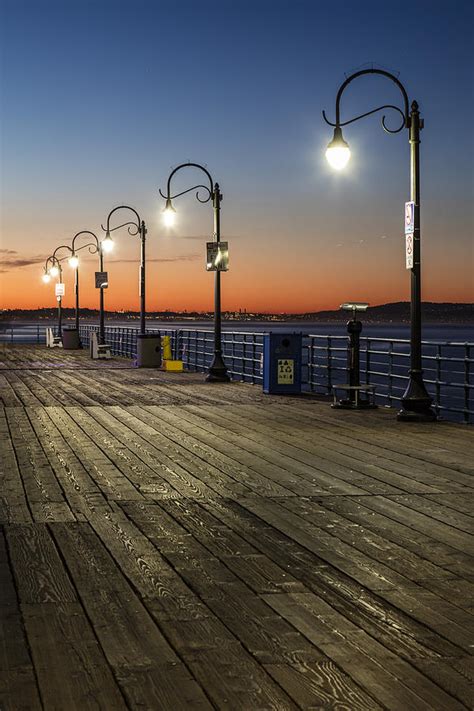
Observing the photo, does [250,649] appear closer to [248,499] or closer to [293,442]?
[248,499]

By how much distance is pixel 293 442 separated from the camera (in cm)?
1035

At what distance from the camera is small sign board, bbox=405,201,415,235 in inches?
495

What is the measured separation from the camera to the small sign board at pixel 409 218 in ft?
41.2

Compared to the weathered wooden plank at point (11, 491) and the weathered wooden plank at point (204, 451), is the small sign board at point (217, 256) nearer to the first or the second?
the weathered wooden plank at point (204, 451)

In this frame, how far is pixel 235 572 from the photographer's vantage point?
508 cm

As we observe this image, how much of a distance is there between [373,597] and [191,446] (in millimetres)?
5436

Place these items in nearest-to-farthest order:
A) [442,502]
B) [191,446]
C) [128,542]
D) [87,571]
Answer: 1. [87,571]
2. [128,542]
3. [442,502]
4. [191,446]

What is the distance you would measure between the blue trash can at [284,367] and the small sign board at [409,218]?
439 cm

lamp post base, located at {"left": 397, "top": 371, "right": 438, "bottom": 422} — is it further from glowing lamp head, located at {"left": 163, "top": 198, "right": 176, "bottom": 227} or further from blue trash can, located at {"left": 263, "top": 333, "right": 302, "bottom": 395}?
glowing lamp head, located at {"left": 163, "top": 198, "right": 176, "bottom": 227}

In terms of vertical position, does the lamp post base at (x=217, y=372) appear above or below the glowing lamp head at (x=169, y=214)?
below

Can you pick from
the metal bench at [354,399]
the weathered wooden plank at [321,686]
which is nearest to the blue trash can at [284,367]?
the metal bench at [354,399]

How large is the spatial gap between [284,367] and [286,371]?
0.08m

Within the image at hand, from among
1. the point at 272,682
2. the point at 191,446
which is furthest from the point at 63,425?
the point at 272,682

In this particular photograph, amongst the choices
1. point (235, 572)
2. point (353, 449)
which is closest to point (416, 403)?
point (353, 449)
